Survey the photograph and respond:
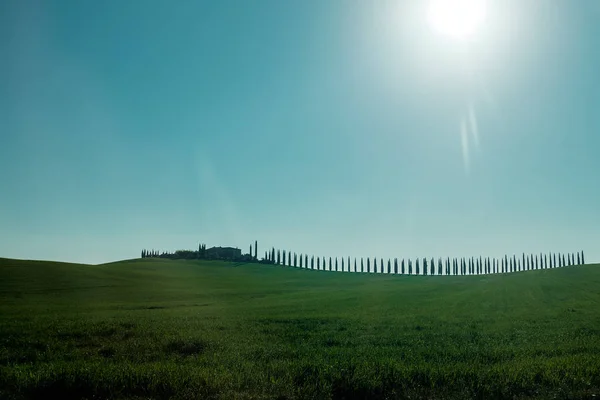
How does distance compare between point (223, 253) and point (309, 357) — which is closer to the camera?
point (309, 357)

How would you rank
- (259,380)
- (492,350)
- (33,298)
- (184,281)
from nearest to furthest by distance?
(259,380)
(492,350)
(33,298)
(184,281)

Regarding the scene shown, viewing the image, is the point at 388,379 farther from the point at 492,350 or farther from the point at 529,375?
the point at 492,350

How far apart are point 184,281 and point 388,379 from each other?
7637 centimetres

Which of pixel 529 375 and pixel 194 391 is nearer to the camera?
pixel 194 391

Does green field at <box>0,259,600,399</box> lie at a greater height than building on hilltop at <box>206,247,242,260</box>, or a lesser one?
lesser

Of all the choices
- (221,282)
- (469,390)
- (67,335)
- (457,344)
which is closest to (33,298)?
(67,335)

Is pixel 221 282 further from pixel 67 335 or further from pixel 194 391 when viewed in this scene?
pixel 194 391

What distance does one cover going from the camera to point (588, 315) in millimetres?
35594

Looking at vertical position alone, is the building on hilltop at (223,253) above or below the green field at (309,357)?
above

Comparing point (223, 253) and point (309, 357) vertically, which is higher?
point (223, 253)

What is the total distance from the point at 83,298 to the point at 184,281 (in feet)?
110

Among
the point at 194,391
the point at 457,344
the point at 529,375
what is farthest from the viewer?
the point at 457,344

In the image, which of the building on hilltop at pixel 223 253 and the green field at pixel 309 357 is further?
the building on hilltop at pixel 223 253

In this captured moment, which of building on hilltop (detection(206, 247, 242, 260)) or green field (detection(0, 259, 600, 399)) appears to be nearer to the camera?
green field (detection(0, 259, 600, 399))
